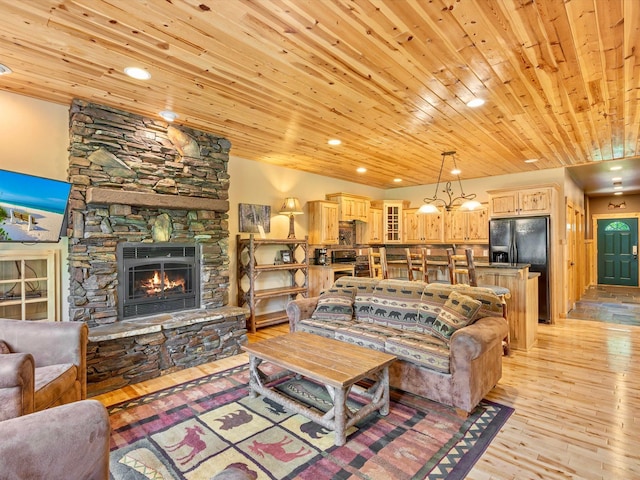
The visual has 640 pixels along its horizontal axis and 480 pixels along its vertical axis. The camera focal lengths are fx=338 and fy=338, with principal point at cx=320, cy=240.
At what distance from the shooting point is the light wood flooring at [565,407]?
205cm

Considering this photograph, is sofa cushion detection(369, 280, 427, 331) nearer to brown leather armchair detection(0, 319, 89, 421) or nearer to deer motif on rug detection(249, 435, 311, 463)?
deer motif on rug detection(249, 435, 311, 463)

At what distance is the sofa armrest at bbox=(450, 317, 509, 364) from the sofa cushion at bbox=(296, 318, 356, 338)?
120 cm

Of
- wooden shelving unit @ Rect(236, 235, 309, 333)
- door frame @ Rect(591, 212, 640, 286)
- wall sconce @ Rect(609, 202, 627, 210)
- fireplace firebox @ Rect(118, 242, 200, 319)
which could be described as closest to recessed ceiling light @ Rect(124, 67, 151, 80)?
fireplace firebox @ Rect(118, 242, 200, 319)

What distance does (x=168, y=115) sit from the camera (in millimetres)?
3576

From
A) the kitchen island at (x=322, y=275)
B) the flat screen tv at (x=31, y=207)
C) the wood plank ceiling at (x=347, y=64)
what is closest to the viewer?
the wood plank ceiling at (x=347, y=64)

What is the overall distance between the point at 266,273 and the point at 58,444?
14.5ft

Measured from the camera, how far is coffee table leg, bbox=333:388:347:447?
2248 mm

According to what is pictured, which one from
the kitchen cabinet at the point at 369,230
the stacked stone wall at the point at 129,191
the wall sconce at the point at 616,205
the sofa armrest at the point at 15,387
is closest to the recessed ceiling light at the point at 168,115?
the stacked stone wall at the point at 129,191

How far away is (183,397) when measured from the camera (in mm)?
2969

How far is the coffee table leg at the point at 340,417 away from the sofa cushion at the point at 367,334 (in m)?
0.91

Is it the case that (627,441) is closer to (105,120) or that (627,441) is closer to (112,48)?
(112,48)

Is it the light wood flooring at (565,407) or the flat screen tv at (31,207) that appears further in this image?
the flat screen tv at (31,207)

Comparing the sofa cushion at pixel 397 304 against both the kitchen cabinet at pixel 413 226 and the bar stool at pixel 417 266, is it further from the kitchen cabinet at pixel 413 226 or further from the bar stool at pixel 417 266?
the kitchen cabinet at pixel 413 226

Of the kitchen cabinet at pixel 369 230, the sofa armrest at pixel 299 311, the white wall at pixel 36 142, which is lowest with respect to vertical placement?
the sofa armrest at pixel 299 311
